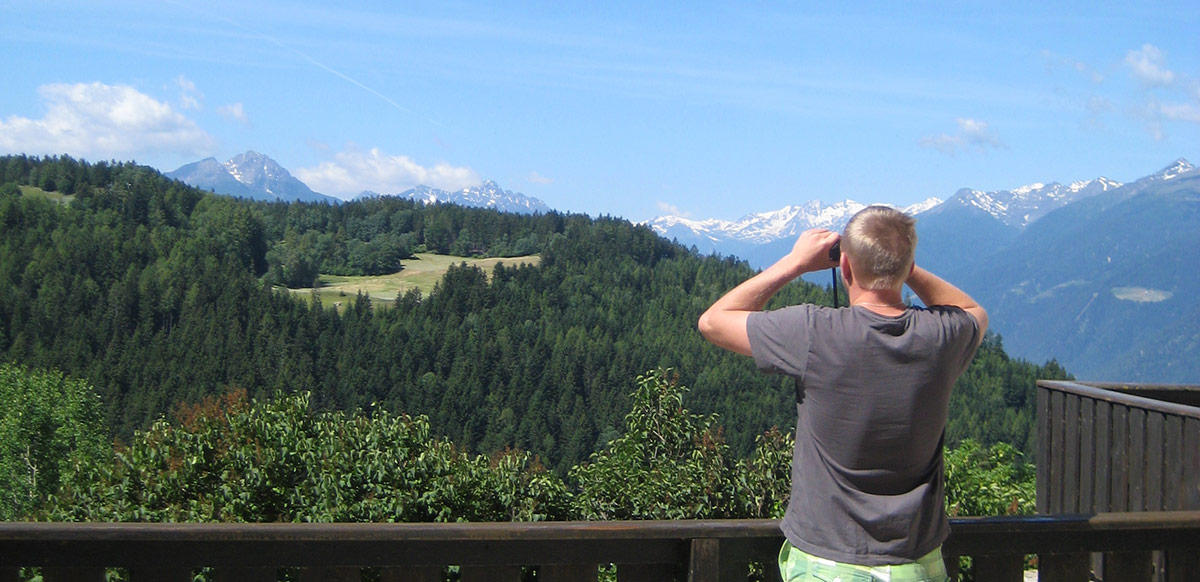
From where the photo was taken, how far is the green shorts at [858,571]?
72.9 inches

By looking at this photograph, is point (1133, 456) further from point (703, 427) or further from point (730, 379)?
point (730, 379)

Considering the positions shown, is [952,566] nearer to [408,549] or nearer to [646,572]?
[646,572]

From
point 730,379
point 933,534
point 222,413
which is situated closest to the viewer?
point 933,534

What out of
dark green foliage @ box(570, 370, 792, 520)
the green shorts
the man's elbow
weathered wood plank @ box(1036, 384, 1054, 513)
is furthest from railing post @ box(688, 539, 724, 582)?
dark green foliage @ box(570, 370, 792, 520)

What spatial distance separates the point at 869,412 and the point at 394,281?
10088 cm

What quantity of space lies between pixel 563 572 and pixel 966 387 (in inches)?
2758

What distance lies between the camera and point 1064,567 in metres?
2.30

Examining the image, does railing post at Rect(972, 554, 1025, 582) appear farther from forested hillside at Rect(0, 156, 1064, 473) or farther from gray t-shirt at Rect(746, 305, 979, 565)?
forested hillside at Rect(0, 156, 1064, 473)

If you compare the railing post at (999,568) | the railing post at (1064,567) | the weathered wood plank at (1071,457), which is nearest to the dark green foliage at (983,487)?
the weathered wood plank at (1071,457)

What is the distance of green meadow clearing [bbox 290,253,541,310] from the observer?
90.2 meters

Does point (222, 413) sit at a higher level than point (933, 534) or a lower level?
lower

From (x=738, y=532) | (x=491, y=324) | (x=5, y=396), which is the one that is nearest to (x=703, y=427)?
(x=738, y=532)

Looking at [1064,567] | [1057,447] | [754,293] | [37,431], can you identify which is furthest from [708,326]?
[37,431]

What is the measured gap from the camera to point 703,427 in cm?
1084
